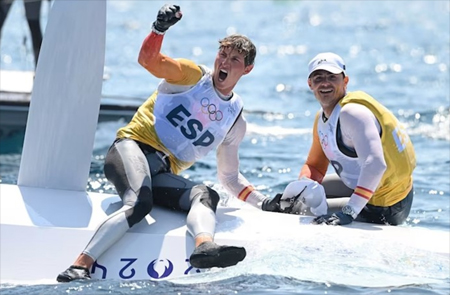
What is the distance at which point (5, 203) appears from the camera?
5.14 metres

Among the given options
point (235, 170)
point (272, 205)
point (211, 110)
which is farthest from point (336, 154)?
point (211, 110)

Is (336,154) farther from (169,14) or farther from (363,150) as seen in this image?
(169,14)

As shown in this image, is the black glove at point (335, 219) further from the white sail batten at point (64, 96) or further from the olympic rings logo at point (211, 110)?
the white sail batten at point (64, 96)

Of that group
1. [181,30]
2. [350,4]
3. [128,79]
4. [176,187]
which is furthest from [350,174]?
[350,4]

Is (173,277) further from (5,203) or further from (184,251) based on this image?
(5,203)

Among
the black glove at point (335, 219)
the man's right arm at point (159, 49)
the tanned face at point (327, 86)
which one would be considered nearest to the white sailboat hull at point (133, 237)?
the black glove at point (335, 219)

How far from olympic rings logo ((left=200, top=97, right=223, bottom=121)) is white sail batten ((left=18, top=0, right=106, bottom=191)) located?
620mm

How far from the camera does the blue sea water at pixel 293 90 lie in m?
4.70

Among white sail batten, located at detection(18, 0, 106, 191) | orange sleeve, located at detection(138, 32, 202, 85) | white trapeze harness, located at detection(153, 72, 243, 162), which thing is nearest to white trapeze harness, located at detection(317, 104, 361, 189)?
white trapeze harness, located at detection(153, 72, 243, 162)

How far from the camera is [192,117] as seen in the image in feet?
17.2

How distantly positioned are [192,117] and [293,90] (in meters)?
8.36

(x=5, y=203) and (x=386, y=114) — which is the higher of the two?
(x=386, y=114)

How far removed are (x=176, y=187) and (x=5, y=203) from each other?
0.90 meters

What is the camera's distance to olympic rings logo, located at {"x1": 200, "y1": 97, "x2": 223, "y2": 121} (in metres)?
5.23
